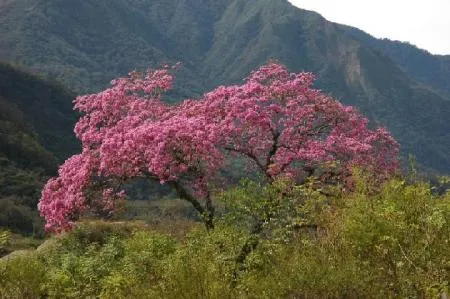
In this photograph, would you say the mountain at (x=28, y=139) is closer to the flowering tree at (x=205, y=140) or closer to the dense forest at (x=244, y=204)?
the flowering tree at (x=205, y=140)

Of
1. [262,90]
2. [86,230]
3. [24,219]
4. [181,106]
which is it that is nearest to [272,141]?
[262,90]

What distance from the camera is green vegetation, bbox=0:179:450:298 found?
8.20 m

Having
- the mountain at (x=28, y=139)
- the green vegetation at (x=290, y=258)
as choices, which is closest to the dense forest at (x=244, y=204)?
the green vegetation at (x=290, y=258)

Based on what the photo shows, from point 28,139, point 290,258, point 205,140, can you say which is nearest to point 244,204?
point 290,258

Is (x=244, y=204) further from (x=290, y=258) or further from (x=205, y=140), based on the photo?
(x=205, y=140)

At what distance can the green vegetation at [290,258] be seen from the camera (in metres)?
8.20

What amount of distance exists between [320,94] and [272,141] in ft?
7.71

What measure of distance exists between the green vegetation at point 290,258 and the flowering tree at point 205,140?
242 cm

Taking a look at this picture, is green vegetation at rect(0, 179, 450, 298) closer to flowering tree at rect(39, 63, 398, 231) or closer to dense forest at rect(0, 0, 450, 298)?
dense forest at rect(0, 0, 450, 298)

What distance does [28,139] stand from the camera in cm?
9525

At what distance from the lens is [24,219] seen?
65312 mm

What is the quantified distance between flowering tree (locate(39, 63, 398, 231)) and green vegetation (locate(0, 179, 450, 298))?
7.95 ft

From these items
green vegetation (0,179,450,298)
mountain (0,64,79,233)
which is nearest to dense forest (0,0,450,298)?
green vegetation (0,179,450,298)

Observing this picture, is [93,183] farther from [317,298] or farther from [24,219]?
[24,219]
